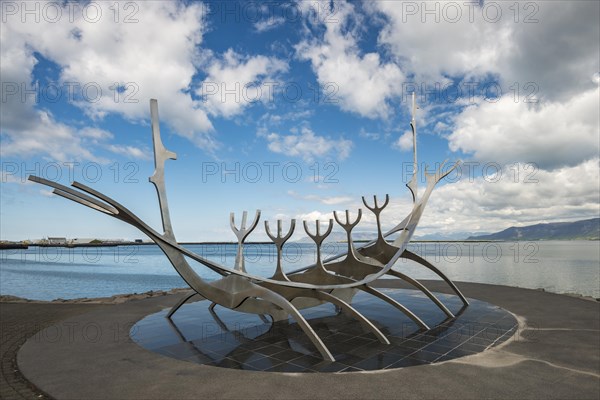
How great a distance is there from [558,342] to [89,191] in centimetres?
1109

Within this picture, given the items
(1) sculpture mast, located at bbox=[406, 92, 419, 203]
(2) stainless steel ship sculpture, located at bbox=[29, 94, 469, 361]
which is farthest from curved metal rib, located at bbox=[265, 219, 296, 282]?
(1) sculpture mast, located at bbox=[406, 92, 419, 203]

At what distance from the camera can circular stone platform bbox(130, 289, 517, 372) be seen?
305 inches

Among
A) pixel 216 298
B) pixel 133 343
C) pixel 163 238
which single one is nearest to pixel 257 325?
pixel 216 298

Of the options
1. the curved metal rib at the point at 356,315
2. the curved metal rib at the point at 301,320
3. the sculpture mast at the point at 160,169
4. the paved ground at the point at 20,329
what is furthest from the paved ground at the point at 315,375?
the sculpture mast at the point at 160,169

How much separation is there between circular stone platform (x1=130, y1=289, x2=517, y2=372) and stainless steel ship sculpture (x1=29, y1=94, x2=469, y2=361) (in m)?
0.47

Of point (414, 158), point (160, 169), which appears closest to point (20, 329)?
point (160, 169)

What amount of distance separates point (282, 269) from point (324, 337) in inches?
83.7

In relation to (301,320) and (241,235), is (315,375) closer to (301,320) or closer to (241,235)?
Answer: (301,320)

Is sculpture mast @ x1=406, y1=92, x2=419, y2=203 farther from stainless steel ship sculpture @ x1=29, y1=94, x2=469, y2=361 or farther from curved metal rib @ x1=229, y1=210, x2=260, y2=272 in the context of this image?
curved metal rib @ x1=229, y1=210, x2=260, y2=272

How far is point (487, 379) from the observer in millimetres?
6523

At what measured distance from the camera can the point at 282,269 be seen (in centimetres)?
1034

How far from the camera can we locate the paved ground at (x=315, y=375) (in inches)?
238

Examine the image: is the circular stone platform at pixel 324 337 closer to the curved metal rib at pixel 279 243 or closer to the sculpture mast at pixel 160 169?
the curved metal rib at pixel 279 243

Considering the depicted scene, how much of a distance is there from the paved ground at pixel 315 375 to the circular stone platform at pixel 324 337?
0.51 metres
